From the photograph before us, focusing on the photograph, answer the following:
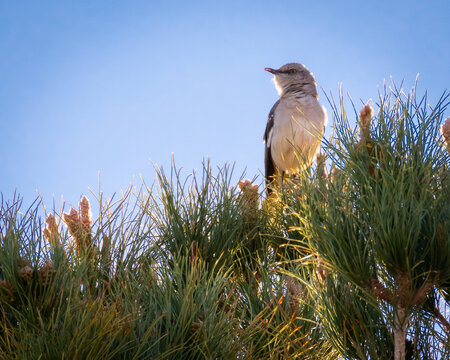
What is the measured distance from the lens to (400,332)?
2115 mm

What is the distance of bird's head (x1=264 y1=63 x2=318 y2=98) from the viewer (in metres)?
8.06

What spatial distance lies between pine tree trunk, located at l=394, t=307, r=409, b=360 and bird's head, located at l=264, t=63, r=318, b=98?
19.8 ft

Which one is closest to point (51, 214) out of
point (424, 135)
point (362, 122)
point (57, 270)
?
point (57, 270)

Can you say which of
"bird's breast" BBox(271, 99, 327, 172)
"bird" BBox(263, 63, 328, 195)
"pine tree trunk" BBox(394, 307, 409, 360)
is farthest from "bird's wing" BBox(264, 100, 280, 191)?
"pine tree trunk" BBox(394, 307, 409, 360)

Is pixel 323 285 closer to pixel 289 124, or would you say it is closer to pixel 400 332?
pixel 400 332

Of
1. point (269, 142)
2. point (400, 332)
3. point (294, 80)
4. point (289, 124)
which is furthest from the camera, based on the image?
point (294, 80)

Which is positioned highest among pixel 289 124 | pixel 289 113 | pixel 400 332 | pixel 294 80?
pixel 294 80

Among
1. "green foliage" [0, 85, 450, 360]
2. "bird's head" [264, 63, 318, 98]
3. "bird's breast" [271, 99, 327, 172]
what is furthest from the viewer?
"bird's head" [264, 63, 318, 98]

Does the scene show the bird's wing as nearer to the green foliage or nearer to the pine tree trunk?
the green foliage

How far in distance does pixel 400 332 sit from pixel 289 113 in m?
5.67

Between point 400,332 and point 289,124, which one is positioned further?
point 289,124

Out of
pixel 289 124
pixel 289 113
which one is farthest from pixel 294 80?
pixel 289 124

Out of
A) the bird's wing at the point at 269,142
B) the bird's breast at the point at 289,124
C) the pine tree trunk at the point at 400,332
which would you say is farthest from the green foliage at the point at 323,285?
the bird's wing at the point at 269,142

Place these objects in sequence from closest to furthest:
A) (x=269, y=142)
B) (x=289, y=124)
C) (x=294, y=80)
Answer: (x=289, y=124)
(x=269, y=142)
(x=294, y=80)
